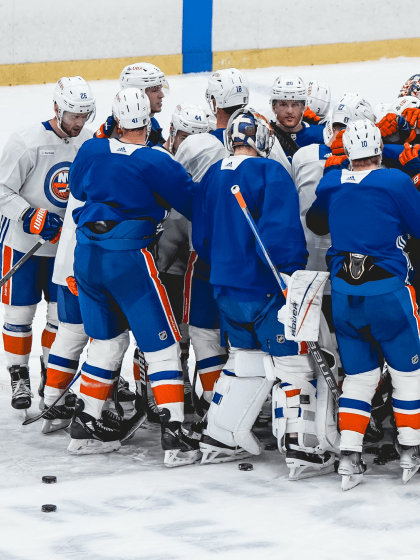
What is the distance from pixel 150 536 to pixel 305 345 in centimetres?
98

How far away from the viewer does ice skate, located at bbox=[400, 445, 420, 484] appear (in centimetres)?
327

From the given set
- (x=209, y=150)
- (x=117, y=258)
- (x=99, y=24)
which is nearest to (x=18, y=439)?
(x=117, y=258)

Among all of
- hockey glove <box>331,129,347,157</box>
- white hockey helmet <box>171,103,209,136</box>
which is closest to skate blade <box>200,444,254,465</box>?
hockey glove <box>331,129,347,157</box>

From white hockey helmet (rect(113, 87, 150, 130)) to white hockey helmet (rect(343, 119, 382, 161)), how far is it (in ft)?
2.68

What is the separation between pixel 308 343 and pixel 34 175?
5.07ft

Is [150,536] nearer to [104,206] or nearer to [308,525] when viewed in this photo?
[308,525]

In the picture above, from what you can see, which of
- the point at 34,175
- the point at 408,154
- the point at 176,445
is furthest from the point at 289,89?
the point at 176,445

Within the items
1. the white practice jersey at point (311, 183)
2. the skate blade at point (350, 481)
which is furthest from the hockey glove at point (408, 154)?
the skate blade at point (350, 481)

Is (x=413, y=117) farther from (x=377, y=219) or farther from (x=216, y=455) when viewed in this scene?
(x=216, y=455)

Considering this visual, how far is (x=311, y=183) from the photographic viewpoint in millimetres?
3697

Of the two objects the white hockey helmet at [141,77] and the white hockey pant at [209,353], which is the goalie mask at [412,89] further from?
the white hockey pant at [209,353]

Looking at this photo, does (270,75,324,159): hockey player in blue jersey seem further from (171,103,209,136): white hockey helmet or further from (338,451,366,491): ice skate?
(338,451,366,491): ice skate

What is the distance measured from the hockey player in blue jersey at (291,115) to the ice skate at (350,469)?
1480 millimetres

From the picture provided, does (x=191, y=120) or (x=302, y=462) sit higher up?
(x=191, y=120)
